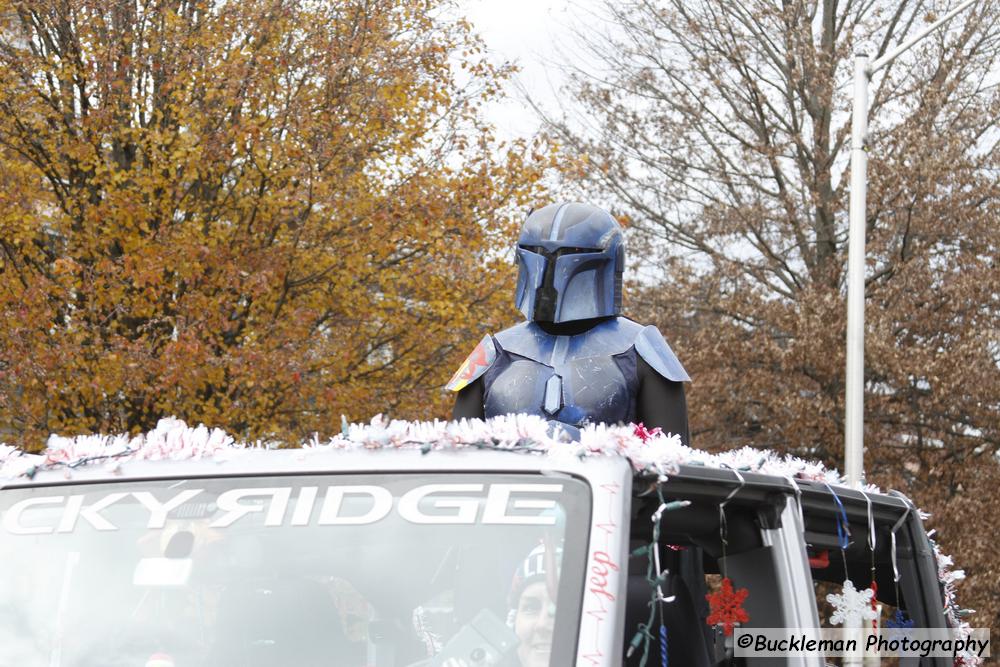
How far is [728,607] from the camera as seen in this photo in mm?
2875

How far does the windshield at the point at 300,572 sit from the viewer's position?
2.42 m

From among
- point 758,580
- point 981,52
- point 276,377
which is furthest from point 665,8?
point 758,580

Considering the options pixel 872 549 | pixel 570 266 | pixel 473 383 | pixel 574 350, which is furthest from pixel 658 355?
pixel 872 549

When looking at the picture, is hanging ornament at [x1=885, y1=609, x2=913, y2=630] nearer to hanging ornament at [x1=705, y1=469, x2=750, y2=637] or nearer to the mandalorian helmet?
hanging ornament at [x1=705, y1=469, x2=750, y2=637]

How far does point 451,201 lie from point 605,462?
10690 millimetres

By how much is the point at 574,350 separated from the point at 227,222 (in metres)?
8.57

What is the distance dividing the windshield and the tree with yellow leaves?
836cm

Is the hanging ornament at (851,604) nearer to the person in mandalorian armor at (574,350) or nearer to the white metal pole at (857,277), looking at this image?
the person in mandalorian armor at (574,350)

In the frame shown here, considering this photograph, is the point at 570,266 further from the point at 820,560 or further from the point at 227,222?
the point at 227,222

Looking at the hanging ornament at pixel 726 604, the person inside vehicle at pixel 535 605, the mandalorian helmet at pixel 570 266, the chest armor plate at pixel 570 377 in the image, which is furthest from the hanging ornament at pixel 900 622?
the person inside vehicle at pixel 535 605

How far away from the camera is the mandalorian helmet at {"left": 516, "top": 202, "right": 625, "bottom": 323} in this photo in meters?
4.62

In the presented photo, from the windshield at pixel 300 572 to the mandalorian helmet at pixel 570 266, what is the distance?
209 cm

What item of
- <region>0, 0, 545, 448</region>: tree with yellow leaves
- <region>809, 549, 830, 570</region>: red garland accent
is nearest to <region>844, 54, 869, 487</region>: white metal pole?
<region>0, 0, 545, 448</region>: tree with yellow leaves

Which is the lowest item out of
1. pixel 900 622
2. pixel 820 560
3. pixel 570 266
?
pixel 900 622
